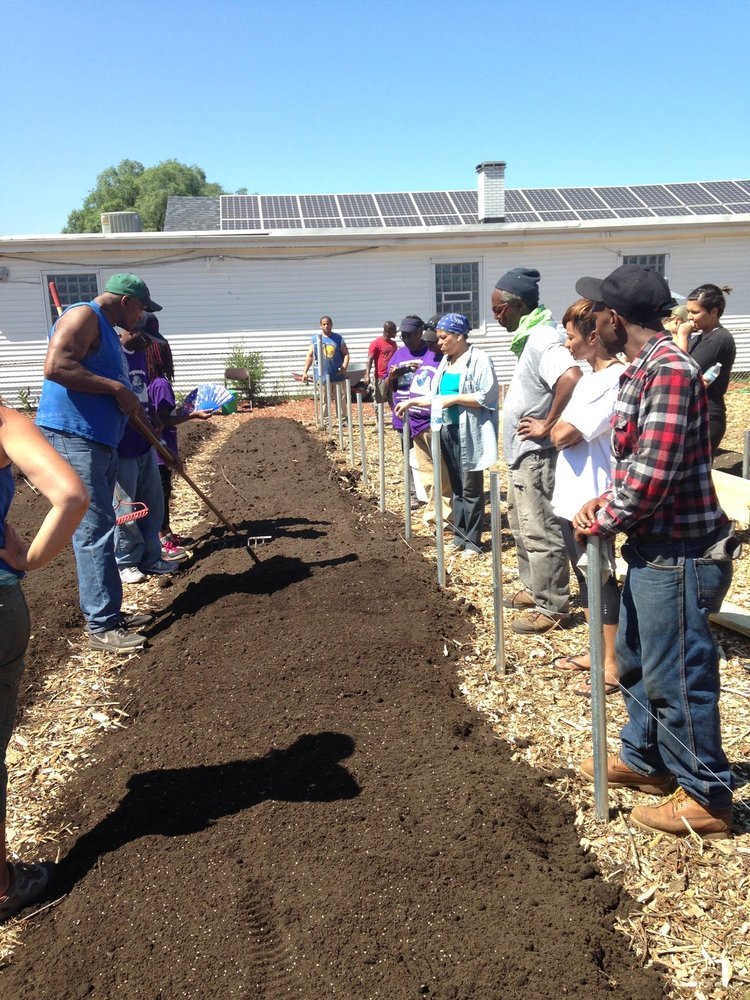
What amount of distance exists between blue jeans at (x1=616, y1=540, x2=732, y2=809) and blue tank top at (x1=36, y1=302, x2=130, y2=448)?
10.9 feet

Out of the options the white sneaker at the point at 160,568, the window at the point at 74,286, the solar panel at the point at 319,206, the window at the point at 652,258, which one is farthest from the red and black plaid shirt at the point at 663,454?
the window at the point at 652,258

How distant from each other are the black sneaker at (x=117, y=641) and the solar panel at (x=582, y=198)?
62.7 ft

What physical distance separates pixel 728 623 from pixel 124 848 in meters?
3.54

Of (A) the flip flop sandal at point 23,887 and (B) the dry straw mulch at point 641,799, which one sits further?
(A) the flip flop sandal at point 23,887

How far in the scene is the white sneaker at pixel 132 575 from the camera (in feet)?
21.5

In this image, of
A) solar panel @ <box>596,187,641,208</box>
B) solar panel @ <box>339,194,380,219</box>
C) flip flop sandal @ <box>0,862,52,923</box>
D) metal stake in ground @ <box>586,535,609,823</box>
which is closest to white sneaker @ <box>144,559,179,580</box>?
flip flop sandal @ <box>0,862,52,923</box>

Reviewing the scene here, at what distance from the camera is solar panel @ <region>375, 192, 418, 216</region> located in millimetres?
21391

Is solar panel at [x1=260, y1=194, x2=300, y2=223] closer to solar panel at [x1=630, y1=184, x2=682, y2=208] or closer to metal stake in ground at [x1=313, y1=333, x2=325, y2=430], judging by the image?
metal stake in ground at [x1=313, y1=333, x2=325, y2=430]

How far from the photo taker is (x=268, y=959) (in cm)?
246

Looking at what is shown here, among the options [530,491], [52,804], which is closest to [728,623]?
[530,491]

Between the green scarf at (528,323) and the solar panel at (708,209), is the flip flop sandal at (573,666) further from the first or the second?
the solar panel at (708,209)

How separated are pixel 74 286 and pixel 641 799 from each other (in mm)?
19215

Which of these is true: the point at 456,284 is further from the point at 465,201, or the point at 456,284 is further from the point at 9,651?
the point at 9,651

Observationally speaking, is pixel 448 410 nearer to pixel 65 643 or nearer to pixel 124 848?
pixel 65 643
